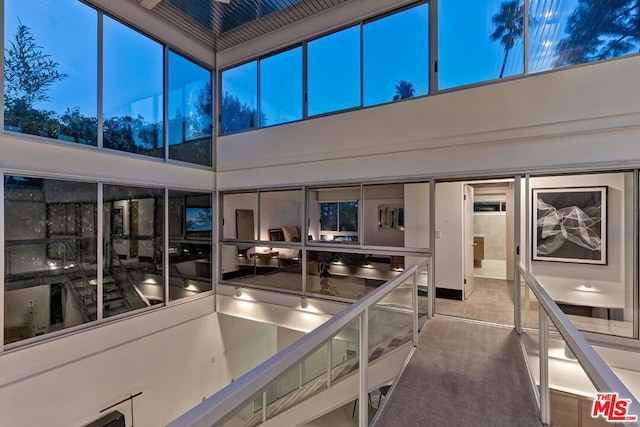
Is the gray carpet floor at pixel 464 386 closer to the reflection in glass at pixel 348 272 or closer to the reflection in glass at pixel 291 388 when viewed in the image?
the reflection in glass at pixel 291 388

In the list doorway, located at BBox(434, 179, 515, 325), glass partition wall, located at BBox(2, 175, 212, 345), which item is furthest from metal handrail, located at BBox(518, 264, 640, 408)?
glass partition wall, located at BBox(2, 175, 212, 345)

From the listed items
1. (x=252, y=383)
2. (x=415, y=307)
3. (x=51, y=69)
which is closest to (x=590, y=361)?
(x=252, y=383)

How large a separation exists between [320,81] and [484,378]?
5142mm

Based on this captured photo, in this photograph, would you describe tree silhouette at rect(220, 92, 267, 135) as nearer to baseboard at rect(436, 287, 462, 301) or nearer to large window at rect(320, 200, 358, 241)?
large window at rect(320, 200, 358, 241)

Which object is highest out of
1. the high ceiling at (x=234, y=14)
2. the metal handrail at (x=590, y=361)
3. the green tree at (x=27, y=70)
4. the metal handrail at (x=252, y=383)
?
the high ceiling at (x=234, y=14)

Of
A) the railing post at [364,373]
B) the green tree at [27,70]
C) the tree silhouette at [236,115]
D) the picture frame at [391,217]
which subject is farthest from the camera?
the tree silhouette at [236,115]

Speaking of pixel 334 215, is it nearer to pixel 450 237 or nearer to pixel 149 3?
pixel 450 237

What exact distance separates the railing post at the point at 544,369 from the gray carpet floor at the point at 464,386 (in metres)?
0.09

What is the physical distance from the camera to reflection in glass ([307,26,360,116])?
525 cm

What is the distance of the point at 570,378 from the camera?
1.90m

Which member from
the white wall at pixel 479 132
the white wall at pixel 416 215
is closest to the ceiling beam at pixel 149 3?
the white wall at pixel 479 132

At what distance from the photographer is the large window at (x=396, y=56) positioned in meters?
4.66

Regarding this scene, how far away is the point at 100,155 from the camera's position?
15.4 feet

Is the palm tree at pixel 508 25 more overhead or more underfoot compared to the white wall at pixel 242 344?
more overhead
